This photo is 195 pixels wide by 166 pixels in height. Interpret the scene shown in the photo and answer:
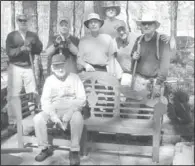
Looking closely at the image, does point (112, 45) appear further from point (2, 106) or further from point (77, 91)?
point (2, 106)

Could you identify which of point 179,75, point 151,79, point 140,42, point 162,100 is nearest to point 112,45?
point 140,42

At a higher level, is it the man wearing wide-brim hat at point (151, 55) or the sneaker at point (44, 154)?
the man wearing wide-brim hat at point (151, 55)

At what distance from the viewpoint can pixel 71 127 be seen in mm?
3836

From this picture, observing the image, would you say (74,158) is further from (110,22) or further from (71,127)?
(110,22)

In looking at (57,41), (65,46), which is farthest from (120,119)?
(57,41)

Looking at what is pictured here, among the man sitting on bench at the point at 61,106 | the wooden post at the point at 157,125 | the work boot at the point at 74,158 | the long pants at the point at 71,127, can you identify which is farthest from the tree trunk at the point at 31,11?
the wooden post at the point at 157,125

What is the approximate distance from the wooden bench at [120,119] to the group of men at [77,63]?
9.7 inches

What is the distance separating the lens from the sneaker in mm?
3942

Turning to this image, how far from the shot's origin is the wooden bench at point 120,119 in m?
3.95

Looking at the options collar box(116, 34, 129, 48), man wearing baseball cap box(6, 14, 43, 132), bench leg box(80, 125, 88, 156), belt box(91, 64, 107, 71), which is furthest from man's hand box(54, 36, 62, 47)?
bench leg box(80, 125, 88, 156)

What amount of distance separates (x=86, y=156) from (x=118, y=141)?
Answer: 751mm

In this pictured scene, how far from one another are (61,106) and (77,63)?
886mm

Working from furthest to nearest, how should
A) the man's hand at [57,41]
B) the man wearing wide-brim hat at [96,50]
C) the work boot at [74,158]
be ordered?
the man's hand at [57,41]
the man wearing wide-brim hat at [96,50]
the work boot at [74,158]

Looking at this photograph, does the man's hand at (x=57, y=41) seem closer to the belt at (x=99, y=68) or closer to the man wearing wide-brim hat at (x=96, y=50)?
the man wearing wide-brim hat at (x=96, y=50)
